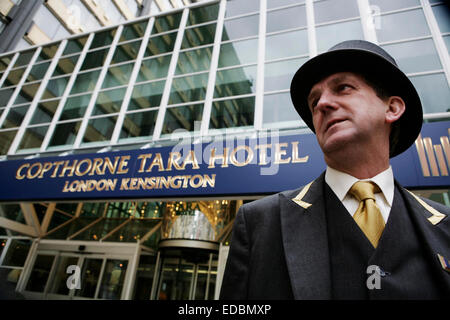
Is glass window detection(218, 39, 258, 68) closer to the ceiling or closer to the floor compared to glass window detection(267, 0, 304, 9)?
closer to the floor

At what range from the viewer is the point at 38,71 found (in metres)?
11.5

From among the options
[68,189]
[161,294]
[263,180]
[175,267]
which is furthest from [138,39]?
[161,294]

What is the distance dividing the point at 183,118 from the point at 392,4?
7.49 metres

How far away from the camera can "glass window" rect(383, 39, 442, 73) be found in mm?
6543

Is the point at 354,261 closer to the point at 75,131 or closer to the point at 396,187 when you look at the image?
the point at 396,187

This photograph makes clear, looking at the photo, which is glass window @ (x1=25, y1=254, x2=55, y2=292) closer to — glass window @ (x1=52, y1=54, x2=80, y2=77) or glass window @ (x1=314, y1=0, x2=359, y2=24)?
glass window @ (x1=52, y1=54, x2=80, y2=77)

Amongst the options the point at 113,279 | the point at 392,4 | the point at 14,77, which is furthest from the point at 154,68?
the point at 113,279

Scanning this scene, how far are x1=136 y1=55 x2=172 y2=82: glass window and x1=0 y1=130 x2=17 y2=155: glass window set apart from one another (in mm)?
5432

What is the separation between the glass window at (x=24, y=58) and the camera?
12289mm

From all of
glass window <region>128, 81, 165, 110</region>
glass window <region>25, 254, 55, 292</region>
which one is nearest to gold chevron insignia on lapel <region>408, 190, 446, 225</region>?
glass window <region>128, 81, 165, 110</region>

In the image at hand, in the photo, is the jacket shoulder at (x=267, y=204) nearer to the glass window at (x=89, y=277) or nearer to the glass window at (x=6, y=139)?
the glass window at (x=89, y=277)

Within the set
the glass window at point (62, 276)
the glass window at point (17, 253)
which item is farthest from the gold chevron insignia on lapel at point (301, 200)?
the glass window at point (17, 253)

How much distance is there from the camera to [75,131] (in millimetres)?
8992
